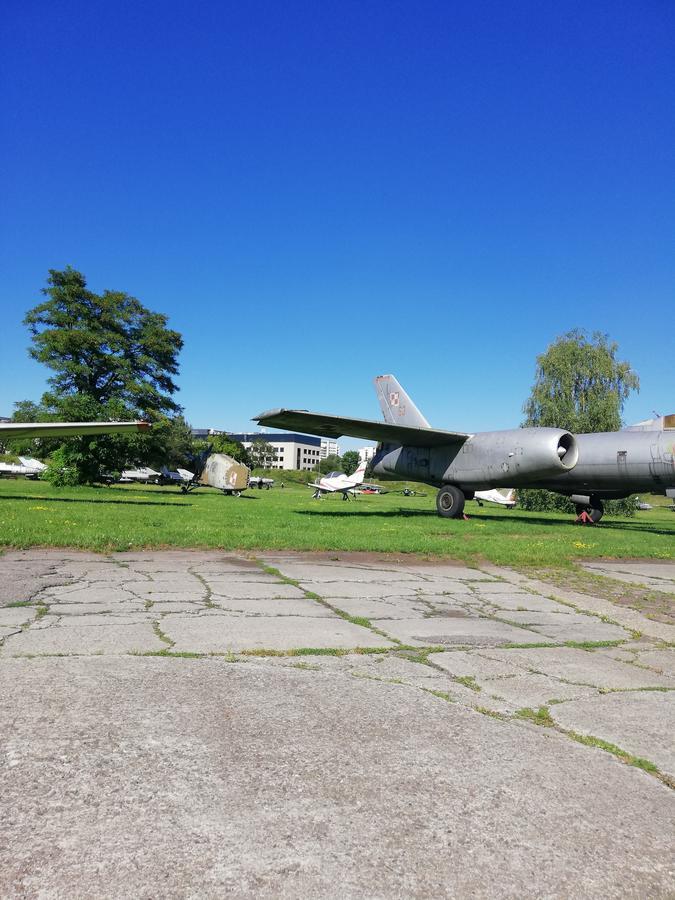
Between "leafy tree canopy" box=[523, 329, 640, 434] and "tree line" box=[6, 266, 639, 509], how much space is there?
7 centimetres

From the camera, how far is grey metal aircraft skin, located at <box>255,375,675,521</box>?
1493 centimetres

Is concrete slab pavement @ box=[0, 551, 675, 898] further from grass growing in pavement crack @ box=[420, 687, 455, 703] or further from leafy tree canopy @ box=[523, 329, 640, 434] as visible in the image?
leafy tree canopy @ box=[523, 329, 640, 434]

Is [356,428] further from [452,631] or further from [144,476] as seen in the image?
[144,476]

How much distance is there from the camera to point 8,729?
2.08 metres

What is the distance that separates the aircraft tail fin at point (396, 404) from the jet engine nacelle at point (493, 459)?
1.85 m

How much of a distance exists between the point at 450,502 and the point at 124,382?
74.9ft

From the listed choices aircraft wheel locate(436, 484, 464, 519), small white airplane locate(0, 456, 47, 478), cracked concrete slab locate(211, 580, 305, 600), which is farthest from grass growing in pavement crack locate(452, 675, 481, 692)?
small white airplane locate(0, 456, 47, 478)

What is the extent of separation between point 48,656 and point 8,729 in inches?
40.6

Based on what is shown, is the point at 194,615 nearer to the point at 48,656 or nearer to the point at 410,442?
the point at 48,656

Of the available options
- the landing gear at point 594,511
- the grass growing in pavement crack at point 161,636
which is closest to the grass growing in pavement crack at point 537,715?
the grass growing in pavement crack at point 161,636

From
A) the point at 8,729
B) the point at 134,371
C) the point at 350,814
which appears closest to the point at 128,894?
the point at 350,814

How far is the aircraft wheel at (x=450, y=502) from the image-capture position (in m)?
16.8

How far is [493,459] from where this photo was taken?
1584 cm

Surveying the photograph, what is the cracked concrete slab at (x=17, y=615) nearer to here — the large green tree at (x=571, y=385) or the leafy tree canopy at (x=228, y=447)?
the large green tree at (x=571, y=385)
